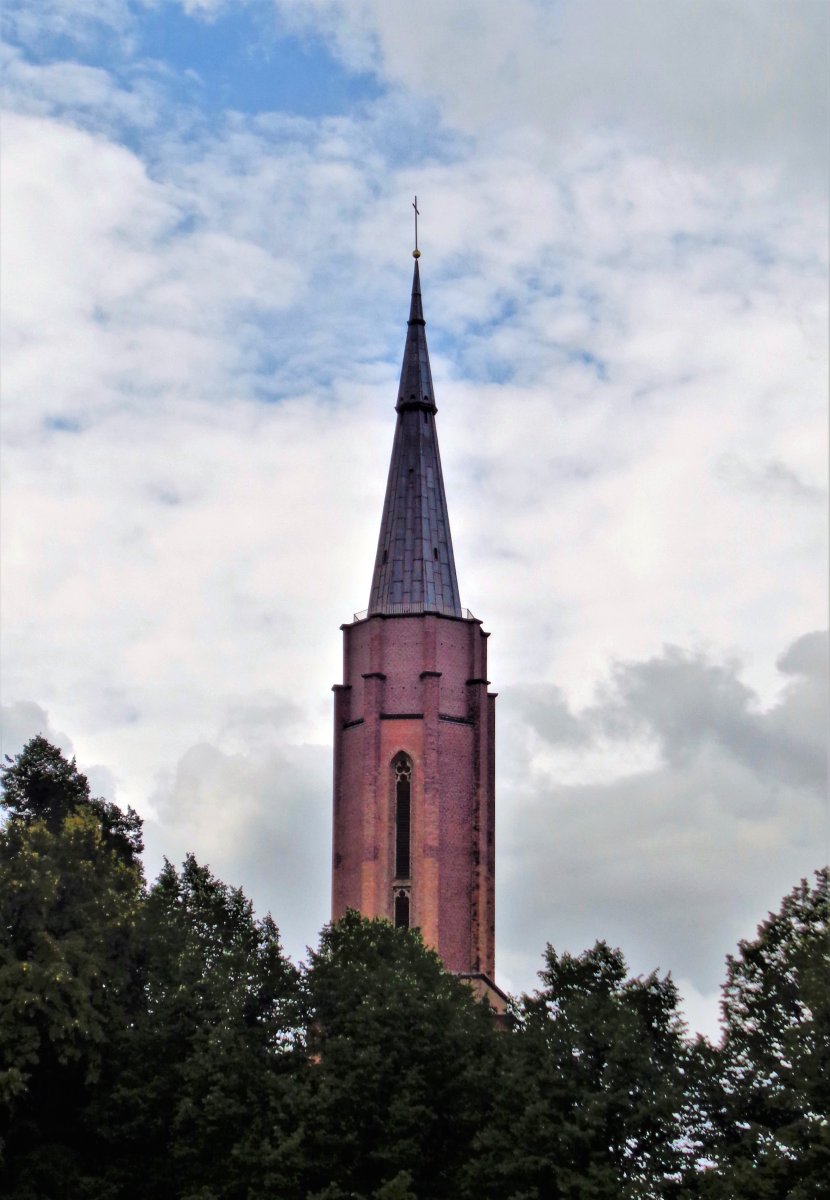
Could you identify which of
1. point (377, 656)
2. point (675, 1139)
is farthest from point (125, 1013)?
point (377, 656)

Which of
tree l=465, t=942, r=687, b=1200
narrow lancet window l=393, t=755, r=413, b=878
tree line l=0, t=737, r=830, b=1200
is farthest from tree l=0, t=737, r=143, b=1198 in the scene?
narrow lancet window l=393, t=755, r=413, b=878

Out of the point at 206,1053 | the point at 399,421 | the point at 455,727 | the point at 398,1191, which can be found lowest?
the point at 398,1191

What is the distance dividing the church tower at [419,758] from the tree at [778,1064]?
31.1m

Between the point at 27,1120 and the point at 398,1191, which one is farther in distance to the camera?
the point at 27,1120

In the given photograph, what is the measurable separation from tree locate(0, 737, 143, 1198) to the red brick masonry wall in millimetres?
25289

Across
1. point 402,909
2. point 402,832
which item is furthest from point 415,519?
point 402,909

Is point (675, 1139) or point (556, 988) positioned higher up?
point (556, 988)

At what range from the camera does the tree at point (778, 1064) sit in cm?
4669

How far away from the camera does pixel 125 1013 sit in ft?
187

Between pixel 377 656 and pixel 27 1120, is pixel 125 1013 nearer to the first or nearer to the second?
pixel 27 1120

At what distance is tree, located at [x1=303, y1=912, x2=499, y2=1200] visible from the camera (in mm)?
51125

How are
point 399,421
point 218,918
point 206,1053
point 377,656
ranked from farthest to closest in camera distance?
point 399,421 < point 377,656 < point 218,918 < point 206,1053

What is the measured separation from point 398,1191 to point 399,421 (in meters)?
51.8

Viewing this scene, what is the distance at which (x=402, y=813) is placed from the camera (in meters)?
87.1
